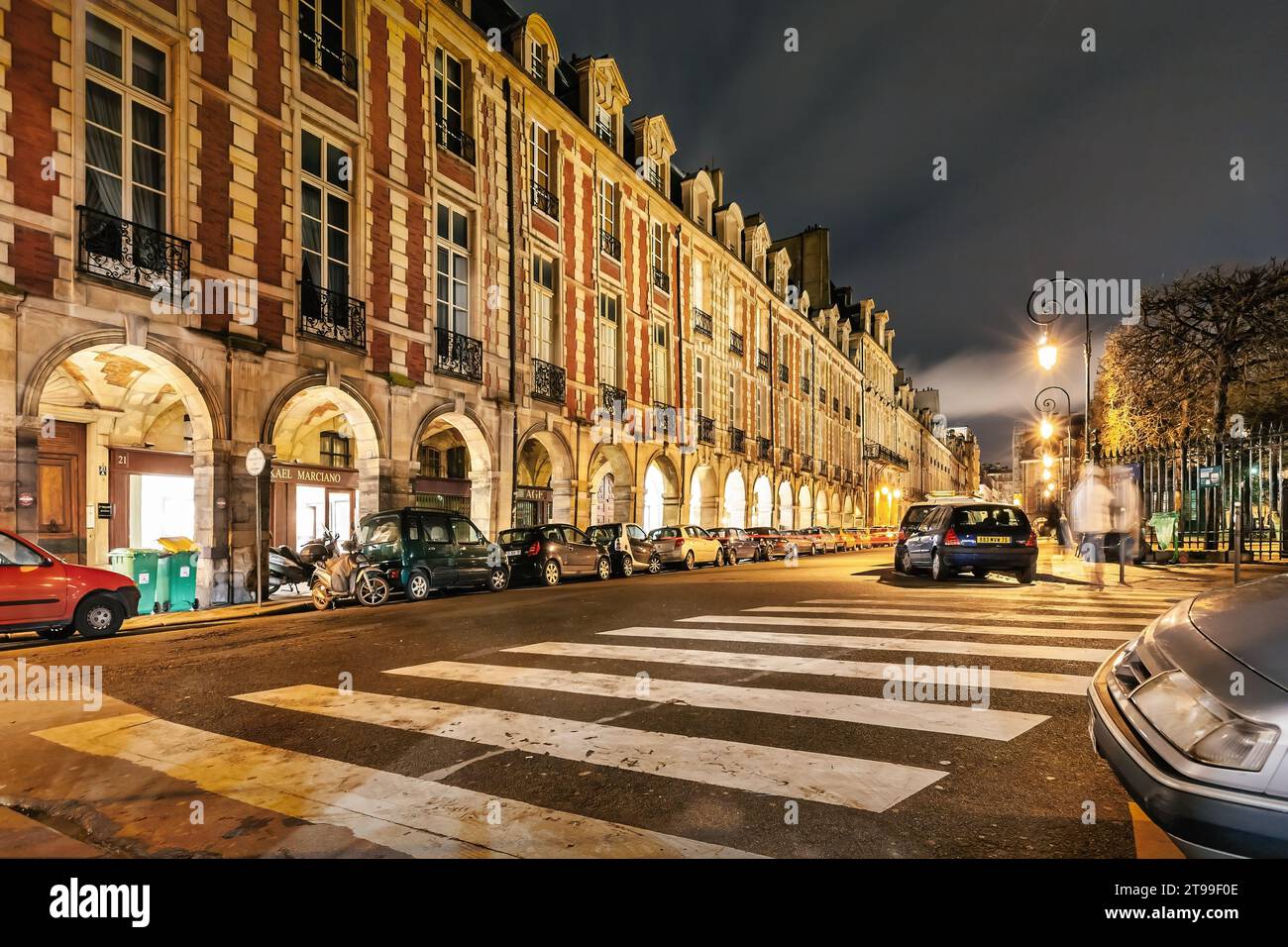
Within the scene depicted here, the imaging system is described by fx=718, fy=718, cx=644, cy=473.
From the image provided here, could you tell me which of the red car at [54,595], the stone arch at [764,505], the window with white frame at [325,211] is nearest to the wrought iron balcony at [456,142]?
the window with white frame at [325,211]

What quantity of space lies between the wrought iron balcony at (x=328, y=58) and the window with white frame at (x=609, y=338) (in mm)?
11138

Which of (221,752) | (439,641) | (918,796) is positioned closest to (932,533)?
(439,641)

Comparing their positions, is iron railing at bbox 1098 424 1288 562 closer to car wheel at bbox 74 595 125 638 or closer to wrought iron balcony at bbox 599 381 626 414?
wrought iron balcony at bbox 599 381 626 414

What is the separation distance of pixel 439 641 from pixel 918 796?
5685mm

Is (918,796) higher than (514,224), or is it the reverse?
(514,224)

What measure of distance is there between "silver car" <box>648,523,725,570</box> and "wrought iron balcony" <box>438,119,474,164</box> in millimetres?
12115

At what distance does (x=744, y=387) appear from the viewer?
37344 millimetres

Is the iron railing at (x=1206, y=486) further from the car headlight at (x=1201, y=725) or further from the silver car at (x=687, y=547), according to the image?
the car headlight at (x=1201, y=725)

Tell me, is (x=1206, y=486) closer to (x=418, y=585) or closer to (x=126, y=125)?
(x=418, y=585)

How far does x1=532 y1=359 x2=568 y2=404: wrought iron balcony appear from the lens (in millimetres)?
22266

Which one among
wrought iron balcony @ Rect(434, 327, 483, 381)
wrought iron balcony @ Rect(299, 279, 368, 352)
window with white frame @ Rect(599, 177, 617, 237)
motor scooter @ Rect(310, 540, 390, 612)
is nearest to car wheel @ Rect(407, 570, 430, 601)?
motor scooter @ Rect(310, 540, 390, 612)

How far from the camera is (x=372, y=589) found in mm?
12945

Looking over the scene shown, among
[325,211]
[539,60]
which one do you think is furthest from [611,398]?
[325,211]
